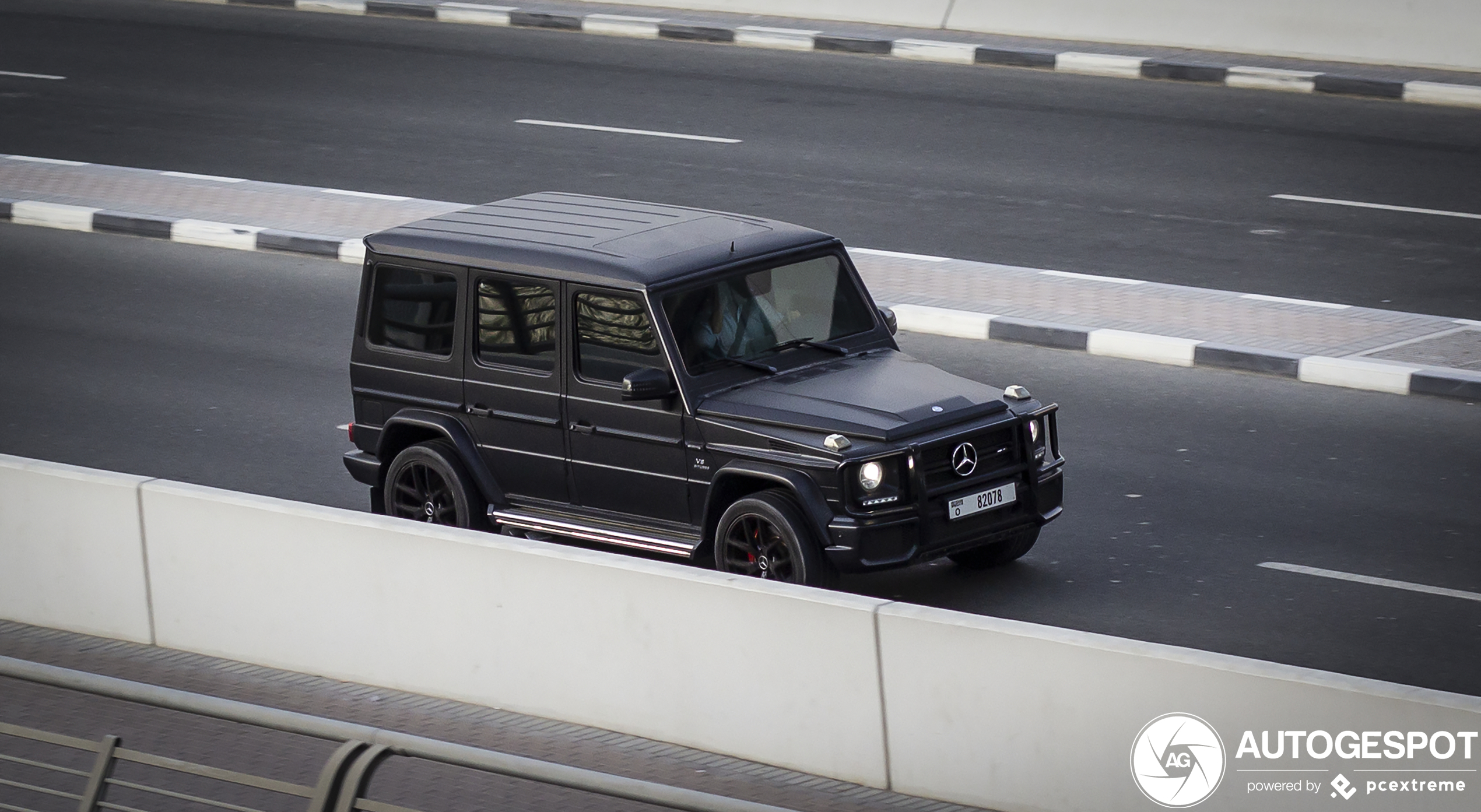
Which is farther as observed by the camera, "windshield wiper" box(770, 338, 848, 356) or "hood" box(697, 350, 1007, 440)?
"windshield wiper" box(770, 338, 848, 356)

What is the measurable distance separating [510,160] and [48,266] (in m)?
4.20

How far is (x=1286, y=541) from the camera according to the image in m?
9.48

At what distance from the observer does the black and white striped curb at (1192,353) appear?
38.3 ft

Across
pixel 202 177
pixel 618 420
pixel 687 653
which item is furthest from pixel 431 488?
pixel 202 177

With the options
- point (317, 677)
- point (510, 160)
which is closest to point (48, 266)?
point (510, 160)

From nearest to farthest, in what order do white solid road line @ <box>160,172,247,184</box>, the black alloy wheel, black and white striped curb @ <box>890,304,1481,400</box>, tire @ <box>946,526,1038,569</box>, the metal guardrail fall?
the metal guardrail, tire @ <box>946,526,1038,569</box>, the black alloy wheel, black and white striped curb @ <box>890,304,1481,400</box>, white solid road line @ <box>160,172,247,184</box>

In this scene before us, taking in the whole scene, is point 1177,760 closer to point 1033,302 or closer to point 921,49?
point 1033,302

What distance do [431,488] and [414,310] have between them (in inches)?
35.7

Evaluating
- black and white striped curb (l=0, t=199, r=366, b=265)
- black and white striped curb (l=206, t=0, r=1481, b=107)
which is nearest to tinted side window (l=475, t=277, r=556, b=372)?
black and white striped curb (l=0, t=199, r=366, b=265)

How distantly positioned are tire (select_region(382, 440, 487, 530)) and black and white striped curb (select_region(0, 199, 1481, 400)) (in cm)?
461

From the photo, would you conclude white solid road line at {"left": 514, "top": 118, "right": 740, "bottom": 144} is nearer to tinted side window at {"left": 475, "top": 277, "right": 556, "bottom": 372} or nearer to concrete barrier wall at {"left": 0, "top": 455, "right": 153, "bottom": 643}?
tinted side window at {"left": 475, "top": 277, "right": 556, "bottom": 372}

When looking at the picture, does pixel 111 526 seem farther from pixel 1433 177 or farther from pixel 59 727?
pixel 1433 177

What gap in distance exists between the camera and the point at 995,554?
9320 mm

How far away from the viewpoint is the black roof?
29.9ft
